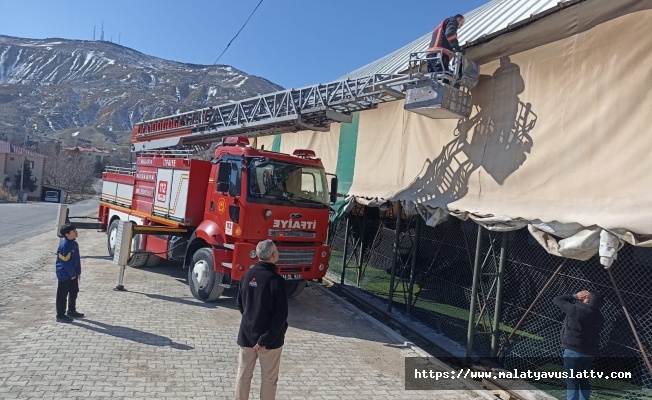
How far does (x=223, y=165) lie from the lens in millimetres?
8258

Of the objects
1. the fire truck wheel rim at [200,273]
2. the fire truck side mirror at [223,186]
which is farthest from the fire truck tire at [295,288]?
the fire truck side mirror at [223,186]

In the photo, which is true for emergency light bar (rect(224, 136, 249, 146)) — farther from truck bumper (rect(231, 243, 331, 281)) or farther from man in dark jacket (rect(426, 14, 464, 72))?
man in dark jacket (rect(426, 14, 464, 72))

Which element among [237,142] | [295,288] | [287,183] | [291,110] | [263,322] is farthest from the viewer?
[291,110]

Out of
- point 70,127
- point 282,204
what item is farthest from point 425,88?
point 70,127

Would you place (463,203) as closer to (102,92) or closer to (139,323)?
(139,323)

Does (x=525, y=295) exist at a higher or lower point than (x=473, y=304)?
lower

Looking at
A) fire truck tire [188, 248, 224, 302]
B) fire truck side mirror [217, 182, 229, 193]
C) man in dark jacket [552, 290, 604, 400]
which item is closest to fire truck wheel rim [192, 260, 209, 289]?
fire truck tire [188, 248, 224, 302]

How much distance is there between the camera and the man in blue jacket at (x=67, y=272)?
6832mm

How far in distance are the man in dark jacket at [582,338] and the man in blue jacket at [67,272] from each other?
21.7ft

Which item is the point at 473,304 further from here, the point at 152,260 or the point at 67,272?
the point at 152,260

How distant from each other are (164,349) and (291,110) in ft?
19.5

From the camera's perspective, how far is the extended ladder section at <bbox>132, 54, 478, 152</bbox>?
808 centimetres

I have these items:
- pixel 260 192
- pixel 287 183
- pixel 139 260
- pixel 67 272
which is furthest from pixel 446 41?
pixel 139 260

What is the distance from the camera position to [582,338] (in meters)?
4.89
